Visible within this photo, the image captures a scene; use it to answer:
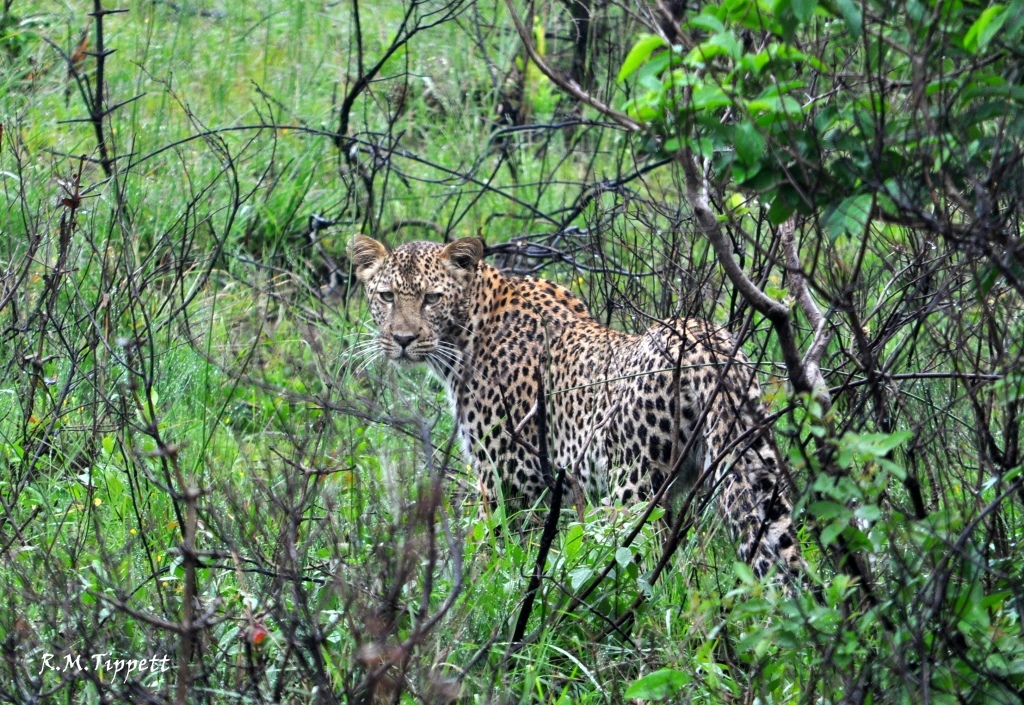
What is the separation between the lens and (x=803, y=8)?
243 centimetres

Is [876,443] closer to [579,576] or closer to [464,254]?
[579,576]

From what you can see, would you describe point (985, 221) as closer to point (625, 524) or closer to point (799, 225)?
point (799, 225)

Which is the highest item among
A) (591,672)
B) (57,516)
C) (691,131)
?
(691,131)

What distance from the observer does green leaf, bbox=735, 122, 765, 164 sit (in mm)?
2674

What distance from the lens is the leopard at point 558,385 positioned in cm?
450

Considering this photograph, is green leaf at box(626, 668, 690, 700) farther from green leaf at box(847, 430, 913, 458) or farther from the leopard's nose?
the leopard's nose

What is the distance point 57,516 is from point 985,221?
11.6 ft

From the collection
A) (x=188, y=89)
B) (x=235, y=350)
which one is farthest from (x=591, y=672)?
(x=188, y=89)

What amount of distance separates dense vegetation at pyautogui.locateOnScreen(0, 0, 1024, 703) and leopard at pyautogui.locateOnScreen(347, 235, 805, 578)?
20 centimetres

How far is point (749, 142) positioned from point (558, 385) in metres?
3.22

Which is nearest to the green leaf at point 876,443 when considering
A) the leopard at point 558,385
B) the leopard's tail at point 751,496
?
the leopard's tail at point 751,496

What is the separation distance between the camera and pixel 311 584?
153 inches

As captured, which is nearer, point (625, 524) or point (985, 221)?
point (985, 221)
